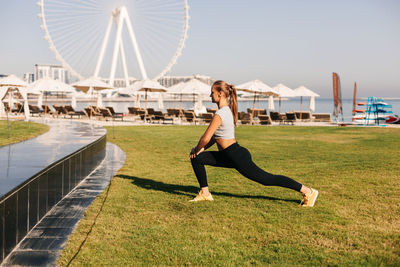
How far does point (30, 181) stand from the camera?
11.0 feet

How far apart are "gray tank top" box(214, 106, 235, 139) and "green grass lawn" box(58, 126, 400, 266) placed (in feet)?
2.65

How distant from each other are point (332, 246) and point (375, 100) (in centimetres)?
2174

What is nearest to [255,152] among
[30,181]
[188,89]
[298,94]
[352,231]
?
[352,231]

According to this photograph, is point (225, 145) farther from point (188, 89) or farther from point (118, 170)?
point (188, 89)

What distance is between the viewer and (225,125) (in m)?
4.00

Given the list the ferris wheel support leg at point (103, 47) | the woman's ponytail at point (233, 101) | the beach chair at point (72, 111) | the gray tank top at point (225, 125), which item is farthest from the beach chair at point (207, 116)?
the ferris wheel support leg at point (103, 47)

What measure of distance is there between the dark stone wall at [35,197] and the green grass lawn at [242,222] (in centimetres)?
41

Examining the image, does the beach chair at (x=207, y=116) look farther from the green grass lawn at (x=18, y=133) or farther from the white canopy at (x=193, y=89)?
the green grass lawn at (x=18, y=133)

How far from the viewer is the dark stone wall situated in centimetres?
282

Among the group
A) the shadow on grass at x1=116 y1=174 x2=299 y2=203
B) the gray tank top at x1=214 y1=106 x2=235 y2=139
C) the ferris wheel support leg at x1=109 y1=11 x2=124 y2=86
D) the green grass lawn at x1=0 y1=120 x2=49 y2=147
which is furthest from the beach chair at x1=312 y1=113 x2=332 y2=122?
the ferris wheel support leg at x1=109 y1=11 x2=124 y2=86

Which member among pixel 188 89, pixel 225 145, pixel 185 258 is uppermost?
pixel 188 89

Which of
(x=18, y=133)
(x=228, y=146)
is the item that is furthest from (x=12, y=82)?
(x=228, y=146)

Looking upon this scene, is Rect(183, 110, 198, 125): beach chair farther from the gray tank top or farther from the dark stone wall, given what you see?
the gray tank top

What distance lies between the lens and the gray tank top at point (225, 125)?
13.0 feet
